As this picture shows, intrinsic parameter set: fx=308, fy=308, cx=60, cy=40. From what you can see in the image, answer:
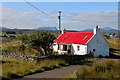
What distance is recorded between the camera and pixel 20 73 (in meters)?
22.5

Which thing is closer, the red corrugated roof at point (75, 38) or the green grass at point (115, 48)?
the red corrugated roof at point (75, 38)

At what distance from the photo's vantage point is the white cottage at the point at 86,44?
41.6m

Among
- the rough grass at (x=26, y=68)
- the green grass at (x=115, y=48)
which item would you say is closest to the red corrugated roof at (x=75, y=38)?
the green grass at (x=115, y=48)

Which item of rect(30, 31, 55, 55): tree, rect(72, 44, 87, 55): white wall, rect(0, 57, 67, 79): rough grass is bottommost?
rect(0, 57, 67, 79): rough grass

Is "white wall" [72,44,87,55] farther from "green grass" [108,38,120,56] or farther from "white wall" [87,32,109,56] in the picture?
"green grass" [108,38,120,56]

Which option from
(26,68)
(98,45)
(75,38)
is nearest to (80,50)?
(98,45)

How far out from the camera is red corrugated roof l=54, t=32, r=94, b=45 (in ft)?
140

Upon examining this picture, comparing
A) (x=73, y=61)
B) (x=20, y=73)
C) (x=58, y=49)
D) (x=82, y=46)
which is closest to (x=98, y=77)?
(x=20, y=73)

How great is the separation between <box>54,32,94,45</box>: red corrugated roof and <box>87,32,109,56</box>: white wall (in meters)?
0.77

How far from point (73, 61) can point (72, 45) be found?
1108cm

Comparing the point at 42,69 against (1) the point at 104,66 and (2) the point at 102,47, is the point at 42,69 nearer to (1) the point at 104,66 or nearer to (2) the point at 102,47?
(1) the point at 104,66

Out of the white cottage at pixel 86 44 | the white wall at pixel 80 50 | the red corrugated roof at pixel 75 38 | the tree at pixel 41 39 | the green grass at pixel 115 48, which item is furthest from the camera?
the green grass at pixel 115 48

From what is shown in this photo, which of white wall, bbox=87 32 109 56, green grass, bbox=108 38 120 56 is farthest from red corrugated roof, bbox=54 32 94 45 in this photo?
green grass, bbox=108 38 120 56

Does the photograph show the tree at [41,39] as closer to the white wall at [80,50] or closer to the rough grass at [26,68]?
the white wall at [80,50]
